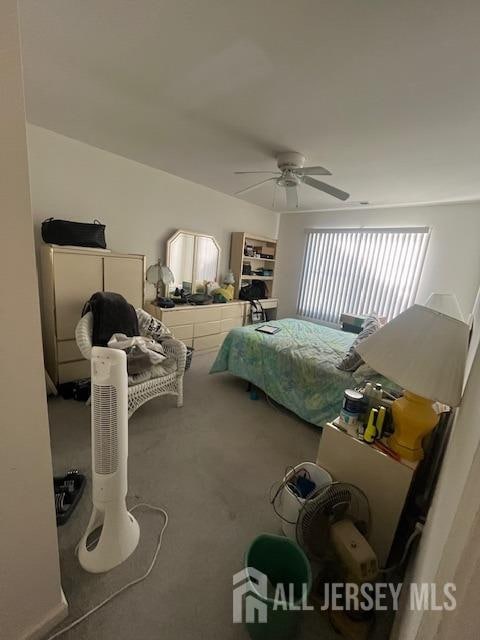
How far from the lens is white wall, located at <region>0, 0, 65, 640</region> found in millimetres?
647

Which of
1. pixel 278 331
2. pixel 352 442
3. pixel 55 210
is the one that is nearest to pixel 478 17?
pixel 352 442

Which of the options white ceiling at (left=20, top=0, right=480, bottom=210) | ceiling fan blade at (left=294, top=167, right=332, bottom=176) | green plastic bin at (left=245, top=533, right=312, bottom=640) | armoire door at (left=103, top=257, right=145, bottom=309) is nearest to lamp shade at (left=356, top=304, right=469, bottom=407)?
green plastic bin at (left=245, top=533, right=312, bottom=640)

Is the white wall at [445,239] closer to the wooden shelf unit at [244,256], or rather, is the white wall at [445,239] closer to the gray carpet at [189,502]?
the wooden shelf unit at [244,256]

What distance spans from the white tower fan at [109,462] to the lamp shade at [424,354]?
1.09 meters

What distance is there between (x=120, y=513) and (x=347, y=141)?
2.87 m

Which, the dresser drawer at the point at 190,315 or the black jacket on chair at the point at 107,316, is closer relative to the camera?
the black jacket on chair at the point at 107,316

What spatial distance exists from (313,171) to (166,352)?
207cm

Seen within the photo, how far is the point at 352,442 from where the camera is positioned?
4.34 ft

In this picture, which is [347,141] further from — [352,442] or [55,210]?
[55,210]

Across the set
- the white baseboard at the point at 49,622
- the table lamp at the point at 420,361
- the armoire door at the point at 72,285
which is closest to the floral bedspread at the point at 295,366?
the table lamp at the point at 420,361

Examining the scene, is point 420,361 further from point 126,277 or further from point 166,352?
point 126,277

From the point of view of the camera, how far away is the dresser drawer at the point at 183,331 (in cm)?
352

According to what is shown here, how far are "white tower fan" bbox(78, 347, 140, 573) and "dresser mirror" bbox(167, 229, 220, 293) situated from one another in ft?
8.98

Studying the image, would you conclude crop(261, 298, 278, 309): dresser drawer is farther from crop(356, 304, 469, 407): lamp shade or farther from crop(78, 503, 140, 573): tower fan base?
crop(78, 503, 140, 573): tower fan base
